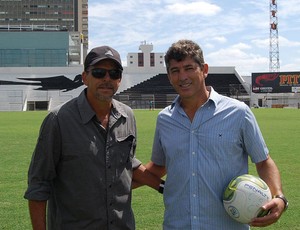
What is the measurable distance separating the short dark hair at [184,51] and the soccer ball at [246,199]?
33.6 inches

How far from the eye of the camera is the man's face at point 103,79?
292 cm

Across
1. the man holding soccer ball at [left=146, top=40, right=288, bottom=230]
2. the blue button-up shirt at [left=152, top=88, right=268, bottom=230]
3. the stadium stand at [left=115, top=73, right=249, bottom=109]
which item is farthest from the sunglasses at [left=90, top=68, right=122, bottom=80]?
the stadium stand at [left=115, top=73, right=249, bottom=109]

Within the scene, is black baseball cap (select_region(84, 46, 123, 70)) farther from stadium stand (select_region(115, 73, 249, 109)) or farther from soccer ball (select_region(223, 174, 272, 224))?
stadium stand (select_region(115, 73, 249, 109))

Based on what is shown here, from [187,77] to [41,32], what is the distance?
93.0 metres

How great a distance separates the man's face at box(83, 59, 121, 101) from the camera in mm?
2922

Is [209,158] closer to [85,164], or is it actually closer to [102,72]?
[85,164]

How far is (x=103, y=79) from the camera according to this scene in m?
2.94

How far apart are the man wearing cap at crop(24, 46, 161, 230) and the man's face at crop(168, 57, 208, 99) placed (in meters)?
0.39

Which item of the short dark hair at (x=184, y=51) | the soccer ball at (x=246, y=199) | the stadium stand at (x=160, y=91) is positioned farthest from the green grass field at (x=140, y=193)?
the stadium stand at (x=160, y=91)

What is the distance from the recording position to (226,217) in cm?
280

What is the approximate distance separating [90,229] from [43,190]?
1.29 ft

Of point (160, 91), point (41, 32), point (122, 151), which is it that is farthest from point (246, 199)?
point (41, 32)

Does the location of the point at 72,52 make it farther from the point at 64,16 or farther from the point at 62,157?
the point at 62,157

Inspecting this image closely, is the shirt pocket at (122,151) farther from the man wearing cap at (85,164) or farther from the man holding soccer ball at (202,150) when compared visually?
the man holding soccer ball at (202,150)
